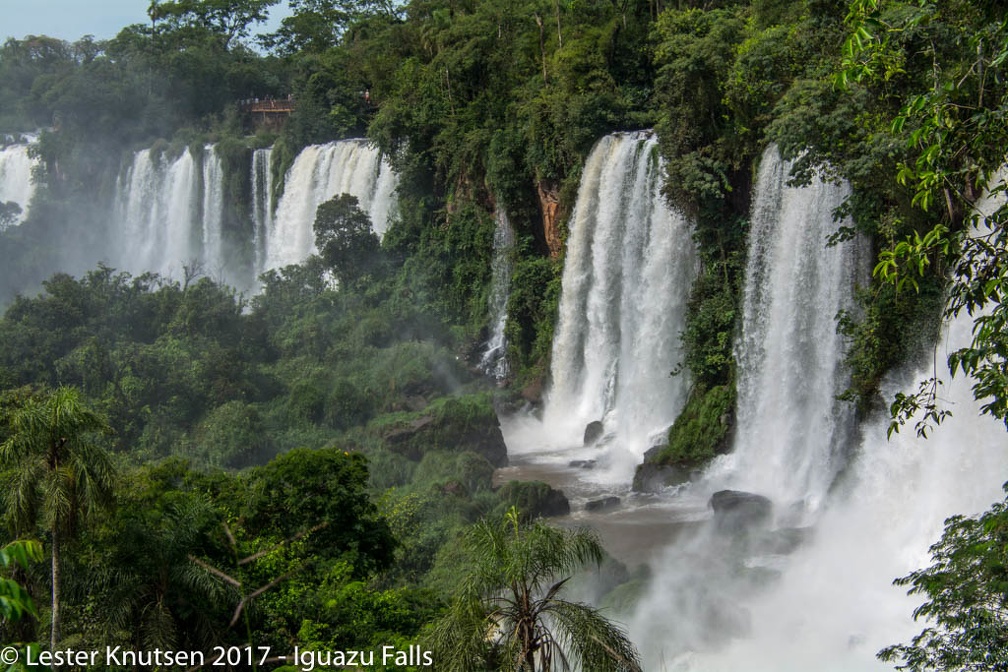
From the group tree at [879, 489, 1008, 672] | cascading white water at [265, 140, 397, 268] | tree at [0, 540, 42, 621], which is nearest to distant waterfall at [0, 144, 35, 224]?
cascading white water at [265, 140, 397, 268]

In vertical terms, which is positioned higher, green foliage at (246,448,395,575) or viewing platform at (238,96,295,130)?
viewing platform at (238,96,295,130)

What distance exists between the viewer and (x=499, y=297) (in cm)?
2984

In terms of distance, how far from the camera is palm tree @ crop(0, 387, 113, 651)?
877 cm

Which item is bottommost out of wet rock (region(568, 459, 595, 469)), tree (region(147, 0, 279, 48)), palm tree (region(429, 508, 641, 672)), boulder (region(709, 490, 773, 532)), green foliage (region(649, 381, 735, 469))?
wet rock (region(568, 459, 595, 469))

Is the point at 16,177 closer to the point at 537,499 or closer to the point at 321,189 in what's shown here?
the point at 321,189

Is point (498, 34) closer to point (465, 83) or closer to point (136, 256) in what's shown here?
point (465, 83)

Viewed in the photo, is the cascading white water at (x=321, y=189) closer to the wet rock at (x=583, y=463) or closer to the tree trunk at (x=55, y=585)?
the wet rock at (x=583, y=463)

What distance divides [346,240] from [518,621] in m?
27.1

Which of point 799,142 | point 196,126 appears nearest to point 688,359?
point 799,142

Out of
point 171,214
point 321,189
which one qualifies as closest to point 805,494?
point 321,189

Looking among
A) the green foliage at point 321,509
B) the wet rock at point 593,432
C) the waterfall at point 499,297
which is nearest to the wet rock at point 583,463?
the wet rock at point 593,432

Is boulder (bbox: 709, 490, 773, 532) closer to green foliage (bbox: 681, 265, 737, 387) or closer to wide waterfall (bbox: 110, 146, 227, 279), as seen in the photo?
green foliage (bbox: 681, 265, 737, 387)

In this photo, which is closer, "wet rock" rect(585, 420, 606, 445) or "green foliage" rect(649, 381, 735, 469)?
"green foliage" rect(649, 381, 735, 469)

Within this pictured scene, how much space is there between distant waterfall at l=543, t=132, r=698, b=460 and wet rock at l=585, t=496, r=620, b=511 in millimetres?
3296
